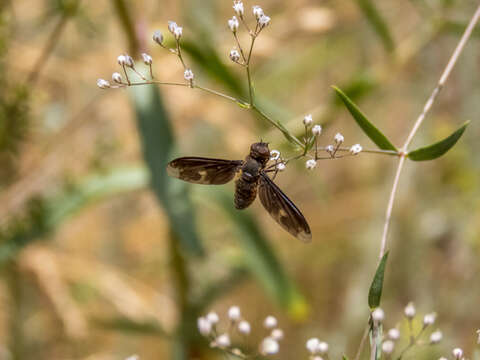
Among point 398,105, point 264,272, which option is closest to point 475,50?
point 398,105

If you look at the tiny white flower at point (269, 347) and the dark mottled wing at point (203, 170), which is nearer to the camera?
the tiny white flower at point (269, 347)

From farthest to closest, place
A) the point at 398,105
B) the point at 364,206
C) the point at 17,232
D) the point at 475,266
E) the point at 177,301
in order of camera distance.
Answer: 1. the point at 398,105
2. the point at 364,206
3. the point at 475,266
4. the point at 177,301
5. the point at 17,232

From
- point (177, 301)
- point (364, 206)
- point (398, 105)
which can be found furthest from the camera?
→ point (398, 105)

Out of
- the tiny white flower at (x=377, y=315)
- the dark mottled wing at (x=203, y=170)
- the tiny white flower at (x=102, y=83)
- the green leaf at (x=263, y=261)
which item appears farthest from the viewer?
the green leaf at (x=263, y=261)

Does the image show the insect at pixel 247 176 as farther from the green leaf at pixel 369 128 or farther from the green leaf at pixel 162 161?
the green leaf at pixel 162 161

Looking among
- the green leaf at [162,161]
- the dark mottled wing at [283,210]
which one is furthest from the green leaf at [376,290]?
the green leaf at [162,161]

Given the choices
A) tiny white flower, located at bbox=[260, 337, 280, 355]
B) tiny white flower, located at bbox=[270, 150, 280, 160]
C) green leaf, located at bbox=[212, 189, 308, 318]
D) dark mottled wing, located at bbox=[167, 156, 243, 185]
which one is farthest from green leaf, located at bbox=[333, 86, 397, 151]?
green leaf, located at bbox=[212, 189, 308, 318]

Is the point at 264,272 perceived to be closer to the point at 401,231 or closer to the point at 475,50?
the point at 401,231
